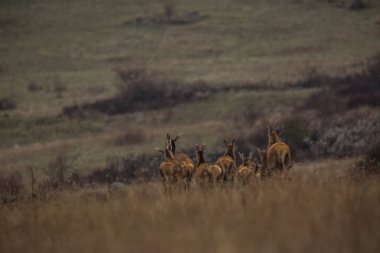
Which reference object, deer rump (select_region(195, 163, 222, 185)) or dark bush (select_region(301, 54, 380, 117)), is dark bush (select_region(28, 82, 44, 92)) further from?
deer rump (select_region(195, 163, 222, 185))

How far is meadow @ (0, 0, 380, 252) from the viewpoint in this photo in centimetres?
1102

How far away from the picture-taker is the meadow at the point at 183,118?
11023 millimetres

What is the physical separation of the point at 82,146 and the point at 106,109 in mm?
8176

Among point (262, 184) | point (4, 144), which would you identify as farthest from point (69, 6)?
point (262, 184)

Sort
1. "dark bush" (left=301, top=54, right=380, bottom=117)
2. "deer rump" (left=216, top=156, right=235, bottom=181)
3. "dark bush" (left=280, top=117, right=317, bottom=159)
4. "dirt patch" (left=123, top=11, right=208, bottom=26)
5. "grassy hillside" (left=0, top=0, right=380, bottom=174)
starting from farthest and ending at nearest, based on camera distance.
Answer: "dirt patch" (left=123, top=11, right=208, bottom=26) → "grassy hillside" (left=0, top=0, right=380, bottom=174) → "dark bush" (left=301, top=54, right=380, bottom=117) → "dark bush" (left=280, top=117, right=317, bottom=159) → "deer rump" (left=216, top=156, right=235, bottom=181)

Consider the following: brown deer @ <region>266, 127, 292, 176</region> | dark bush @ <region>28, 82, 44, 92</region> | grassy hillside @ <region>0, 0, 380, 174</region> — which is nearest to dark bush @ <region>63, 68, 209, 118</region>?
grassy hillside @ <region>0, 0, 380, 174</region>

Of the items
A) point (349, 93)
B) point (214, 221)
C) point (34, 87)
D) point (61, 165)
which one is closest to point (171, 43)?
point (34, 87)

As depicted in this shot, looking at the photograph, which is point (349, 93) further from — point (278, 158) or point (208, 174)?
point (208, 174)

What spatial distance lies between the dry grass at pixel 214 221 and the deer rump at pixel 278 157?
3886 mm

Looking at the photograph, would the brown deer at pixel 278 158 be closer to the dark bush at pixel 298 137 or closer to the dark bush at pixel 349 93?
the dark bush at pixel 298 137

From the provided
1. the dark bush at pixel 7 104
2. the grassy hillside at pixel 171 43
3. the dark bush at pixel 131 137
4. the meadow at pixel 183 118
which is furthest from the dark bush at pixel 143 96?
the dark bush at pixel 131 137

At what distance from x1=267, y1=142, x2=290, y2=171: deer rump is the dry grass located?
389 cm

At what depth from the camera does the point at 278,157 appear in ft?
58.0

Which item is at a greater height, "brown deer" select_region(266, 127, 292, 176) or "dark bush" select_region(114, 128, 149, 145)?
"brown deer" select_region(266, 127, 292, 176)
